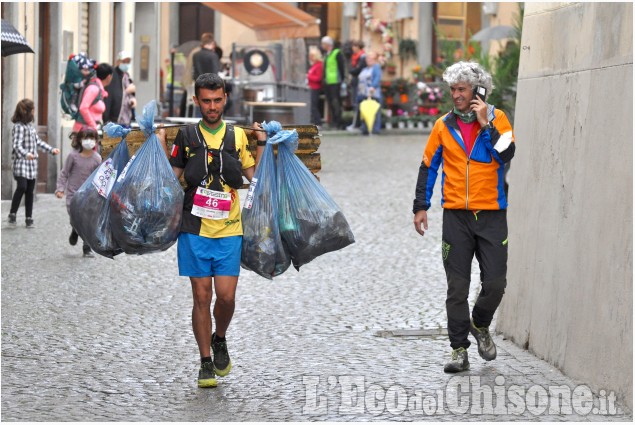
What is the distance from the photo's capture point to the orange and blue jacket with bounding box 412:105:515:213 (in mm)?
7852

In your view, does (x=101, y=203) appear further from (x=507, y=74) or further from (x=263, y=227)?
(x=507, y=74)

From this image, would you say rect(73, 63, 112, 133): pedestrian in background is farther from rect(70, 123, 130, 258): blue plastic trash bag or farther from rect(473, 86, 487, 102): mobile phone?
rect(473, 86, 487, 102): mobile phone

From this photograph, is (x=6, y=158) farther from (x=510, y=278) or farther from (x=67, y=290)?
(x=510, y=278)

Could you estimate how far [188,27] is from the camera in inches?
1591

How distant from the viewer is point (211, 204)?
7527mm

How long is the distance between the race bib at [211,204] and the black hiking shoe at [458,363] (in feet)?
4.80

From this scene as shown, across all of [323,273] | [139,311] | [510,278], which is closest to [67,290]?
[139,311]

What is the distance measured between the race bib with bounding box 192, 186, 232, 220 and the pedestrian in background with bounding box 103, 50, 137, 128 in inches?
410

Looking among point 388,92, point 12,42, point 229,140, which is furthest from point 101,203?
point 388,92

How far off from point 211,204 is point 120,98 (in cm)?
1143

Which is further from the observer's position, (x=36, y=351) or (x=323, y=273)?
(x=323, y=273)

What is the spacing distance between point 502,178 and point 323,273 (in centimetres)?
444

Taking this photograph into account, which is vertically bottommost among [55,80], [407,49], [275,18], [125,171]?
[55,80]

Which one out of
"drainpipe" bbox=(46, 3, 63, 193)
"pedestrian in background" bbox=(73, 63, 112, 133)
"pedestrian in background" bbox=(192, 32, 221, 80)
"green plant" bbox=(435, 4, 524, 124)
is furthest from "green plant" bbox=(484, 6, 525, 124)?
"pedestrian in background" bbox=(192, 32, 221, 80)
